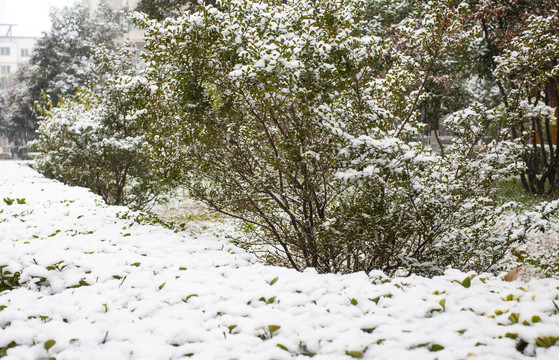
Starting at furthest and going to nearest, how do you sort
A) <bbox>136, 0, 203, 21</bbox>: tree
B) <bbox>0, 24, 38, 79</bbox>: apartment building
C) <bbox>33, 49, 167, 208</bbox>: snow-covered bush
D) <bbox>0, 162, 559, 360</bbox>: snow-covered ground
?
<bbox>0, 24, 38, 79</bbox>: apartment building < <bbox>136, 0, 203, 21</bbox>: tree < <bbox>33, 49, 167, 208</bbox>: snow-covered bush < <bbox>0, 162, 559, 360</bbox>: snow-covered ground

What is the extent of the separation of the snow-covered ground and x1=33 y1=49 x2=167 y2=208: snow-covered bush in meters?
5.59

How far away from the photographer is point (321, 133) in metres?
4.43

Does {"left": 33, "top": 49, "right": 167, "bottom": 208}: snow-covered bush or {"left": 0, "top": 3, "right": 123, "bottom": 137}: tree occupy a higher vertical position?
{"left": 0, "top": 3, "right": 123, "bottom": 137}: tree

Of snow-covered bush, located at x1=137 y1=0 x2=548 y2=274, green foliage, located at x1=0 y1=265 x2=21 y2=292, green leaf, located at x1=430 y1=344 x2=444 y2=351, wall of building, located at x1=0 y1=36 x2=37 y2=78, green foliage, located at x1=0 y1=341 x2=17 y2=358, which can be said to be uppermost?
wall of building, located at x1=0 y1=36 x2=37 y2=78

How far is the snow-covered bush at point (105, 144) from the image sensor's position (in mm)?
8820

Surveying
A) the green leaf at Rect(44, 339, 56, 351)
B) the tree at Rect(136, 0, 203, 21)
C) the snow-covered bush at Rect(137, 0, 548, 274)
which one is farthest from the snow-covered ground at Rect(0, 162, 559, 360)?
the tree at Rect(136, 0, 203, 21)

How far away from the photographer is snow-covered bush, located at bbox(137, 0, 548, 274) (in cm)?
387

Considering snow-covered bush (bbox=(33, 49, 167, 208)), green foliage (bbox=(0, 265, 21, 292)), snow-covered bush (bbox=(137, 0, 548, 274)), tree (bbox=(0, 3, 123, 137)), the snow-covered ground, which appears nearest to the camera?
the snow-covered ground

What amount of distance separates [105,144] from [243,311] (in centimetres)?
727

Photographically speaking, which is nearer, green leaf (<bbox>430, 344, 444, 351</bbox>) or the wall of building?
green leaf (<bbox>430, 344, 444, 351</bbox>)

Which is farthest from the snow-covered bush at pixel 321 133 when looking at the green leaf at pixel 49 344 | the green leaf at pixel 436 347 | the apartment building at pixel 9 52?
the apartment building at pixel 9 52

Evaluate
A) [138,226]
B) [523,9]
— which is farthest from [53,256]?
[523,9]

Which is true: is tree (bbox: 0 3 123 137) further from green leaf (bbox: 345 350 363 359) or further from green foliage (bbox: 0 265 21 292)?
green leaf (bbox: 345 350 363 359)

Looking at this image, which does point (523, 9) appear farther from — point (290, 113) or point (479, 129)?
point (290, 113)
